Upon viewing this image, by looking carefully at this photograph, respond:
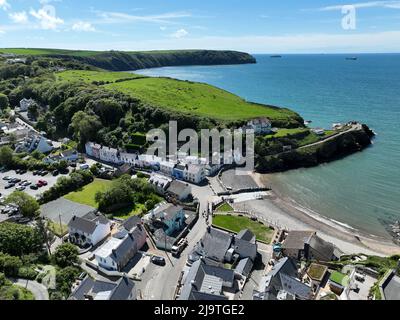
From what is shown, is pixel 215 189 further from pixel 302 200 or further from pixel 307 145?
pixel 307 145

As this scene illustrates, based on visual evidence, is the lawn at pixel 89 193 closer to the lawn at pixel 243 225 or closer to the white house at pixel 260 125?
the lawn at pixel 243 225

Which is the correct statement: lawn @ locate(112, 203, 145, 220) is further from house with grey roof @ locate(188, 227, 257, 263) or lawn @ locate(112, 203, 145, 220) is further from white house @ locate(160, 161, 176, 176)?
house with grey roof @ locate(188, 227, 257, 263)

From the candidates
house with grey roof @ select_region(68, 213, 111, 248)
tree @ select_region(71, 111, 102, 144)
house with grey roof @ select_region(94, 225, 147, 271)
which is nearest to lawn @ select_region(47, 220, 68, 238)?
house with grey roof @ select_region(68, 213, 111, 248)

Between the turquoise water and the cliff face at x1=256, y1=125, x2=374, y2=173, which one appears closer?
the turquoise water

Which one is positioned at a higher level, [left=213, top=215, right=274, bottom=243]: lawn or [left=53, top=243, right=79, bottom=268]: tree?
[left=53, top=243, right=79, bottom=268]: tree

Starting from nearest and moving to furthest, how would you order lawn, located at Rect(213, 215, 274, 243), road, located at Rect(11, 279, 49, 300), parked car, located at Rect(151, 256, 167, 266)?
1. road, located at Rect(11, 279, 49, 300)
2. parked car, located at Rect(151, 256, 167, 266)
3. lawn, located at Rect(213, 215, 274, 243)

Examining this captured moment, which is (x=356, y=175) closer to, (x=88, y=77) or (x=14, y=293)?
(x=14, y=293)
